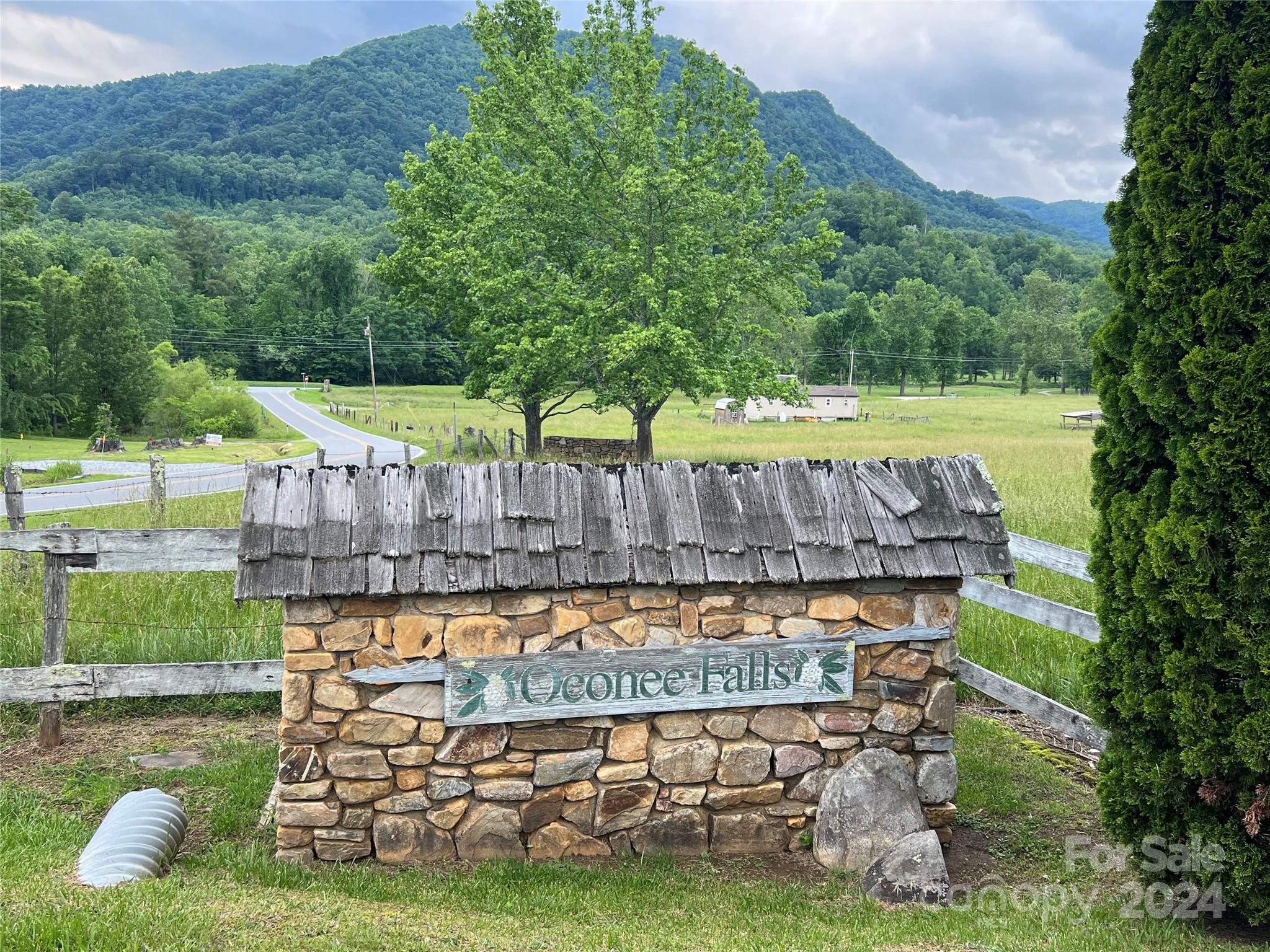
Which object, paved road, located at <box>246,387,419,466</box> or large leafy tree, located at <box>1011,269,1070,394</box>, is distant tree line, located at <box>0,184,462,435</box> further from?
large leafy tree, located at <box>1011,269,1070,394</box>

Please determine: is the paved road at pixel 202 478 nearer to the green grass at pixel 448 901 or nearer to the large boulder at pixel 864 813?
the green grass at pixel 448 901

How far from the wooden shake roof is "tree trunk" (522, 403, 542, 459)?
2232cm

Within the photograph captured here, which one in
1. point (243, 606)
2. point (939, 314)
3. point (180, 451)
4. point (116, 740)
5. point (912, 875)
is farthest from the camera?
point (939, 314)

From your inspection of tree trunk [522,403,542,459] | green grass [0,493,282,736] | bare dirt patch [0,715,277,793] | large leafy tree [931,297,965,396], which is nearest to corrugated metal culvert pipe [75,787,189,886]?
bare dirt patch [0,715,277,793]

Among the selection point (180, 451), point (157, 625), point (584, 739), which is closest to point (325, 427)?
point (180, 451)

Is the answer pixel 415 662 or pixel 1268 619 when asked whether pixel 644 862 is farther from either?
pixel 1268 619

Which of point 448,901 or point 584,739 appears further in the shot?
point 584,739

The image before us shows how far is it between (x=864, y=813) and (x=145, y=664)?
4895mm

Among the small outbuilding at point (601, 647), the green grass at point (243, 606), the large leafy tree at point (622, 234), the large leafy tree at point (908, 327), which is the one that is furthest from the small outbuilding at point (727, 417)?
the small outbuilding at point (601, 647)

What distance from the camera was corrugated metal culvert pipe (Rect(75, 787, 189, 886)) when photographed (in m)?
3.89

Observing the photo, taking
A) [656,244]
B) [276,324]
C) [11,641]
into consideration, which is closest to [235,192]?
[276,324]

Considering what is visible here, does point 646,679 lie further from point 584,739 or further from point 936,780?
point 936,780

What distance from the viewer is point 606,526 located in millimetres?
4867

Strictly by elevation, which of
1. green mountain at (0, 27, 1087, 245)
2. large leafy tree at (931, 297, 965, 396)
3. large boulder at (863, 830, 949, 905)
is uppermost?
green mountain at (0, 27, 1087, 245)
